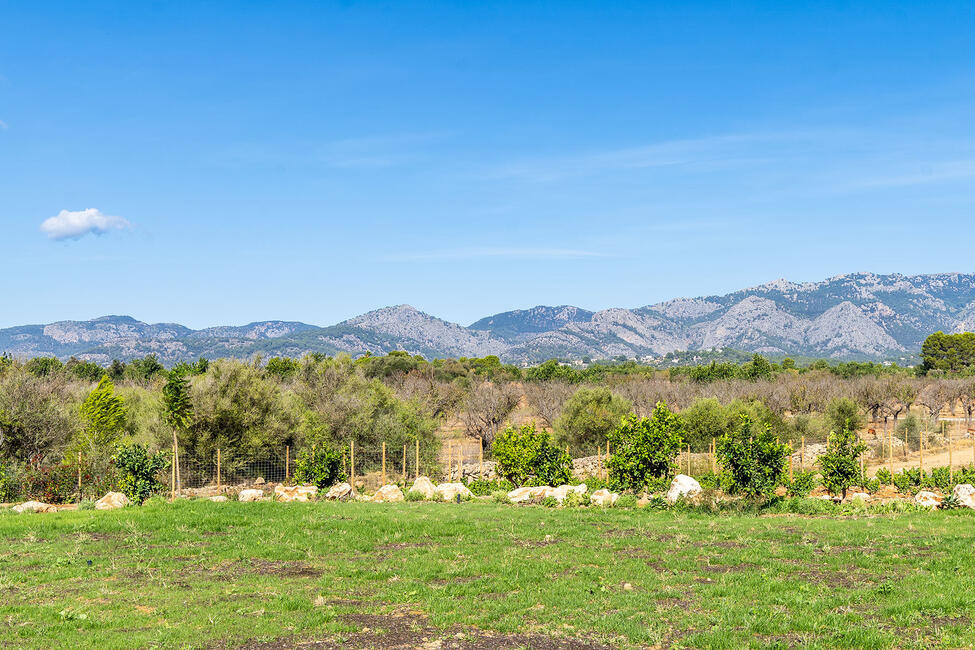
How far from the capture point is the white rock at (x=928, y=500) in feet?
69.2

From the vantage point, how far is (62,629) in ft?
32.2

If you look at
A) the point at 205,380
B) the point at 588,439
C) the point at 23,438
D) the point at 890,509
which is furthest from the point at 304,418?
the point at 890,509

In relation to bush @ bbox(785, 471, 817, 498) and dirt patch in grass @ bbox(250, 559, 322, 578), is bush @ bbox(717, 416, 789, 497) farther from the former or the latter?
dirt patch in grass @ bbox(250, 559, 322, 578)

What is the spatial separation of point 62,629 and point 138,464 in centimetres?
1636

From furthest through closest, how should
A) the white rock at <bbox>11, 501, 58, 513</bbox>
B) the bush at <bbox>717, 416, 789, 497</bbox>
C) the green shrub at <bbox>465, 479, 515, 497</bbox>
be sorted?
the green shrub at <bbox>465, 479, 515, 497</bbox>
the white rock at <bbox>11, 501, 58, 513</bbox>
the bush at <bbox>717, 416, 789, 497</bbox>

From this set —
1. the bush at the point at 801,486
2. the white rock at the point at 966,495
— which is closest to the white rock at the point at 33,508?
the bush at the point at 801,486

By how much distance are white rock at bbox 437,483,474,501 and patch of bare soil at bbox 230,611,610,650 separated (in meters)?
15.7

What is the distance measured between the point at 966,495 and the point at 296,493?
21935mm

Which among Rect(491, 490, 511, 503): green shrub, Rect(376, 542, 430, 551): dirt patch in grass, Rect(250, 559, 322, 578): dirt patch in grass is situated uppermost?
Rect(250, 559, 322, 578): dirt patch in grass

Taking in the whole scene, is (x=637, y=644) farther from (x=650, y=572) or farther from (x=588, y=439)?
(x=588, y=439)

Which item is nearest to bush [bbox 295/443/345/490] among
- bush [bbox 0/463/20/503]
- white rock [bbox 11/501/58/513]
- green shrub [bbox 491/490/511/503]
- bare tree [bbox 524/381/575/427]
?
green shrub [bbox 491/490/511/503]

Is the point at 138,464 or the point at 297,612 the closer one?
the point at 297,612

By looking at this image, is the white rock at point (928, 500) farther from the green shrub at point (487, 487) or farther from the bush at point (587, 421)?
the bush at point (587, 421)

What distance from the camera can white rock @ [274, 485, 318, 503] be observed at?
84.7 feet
